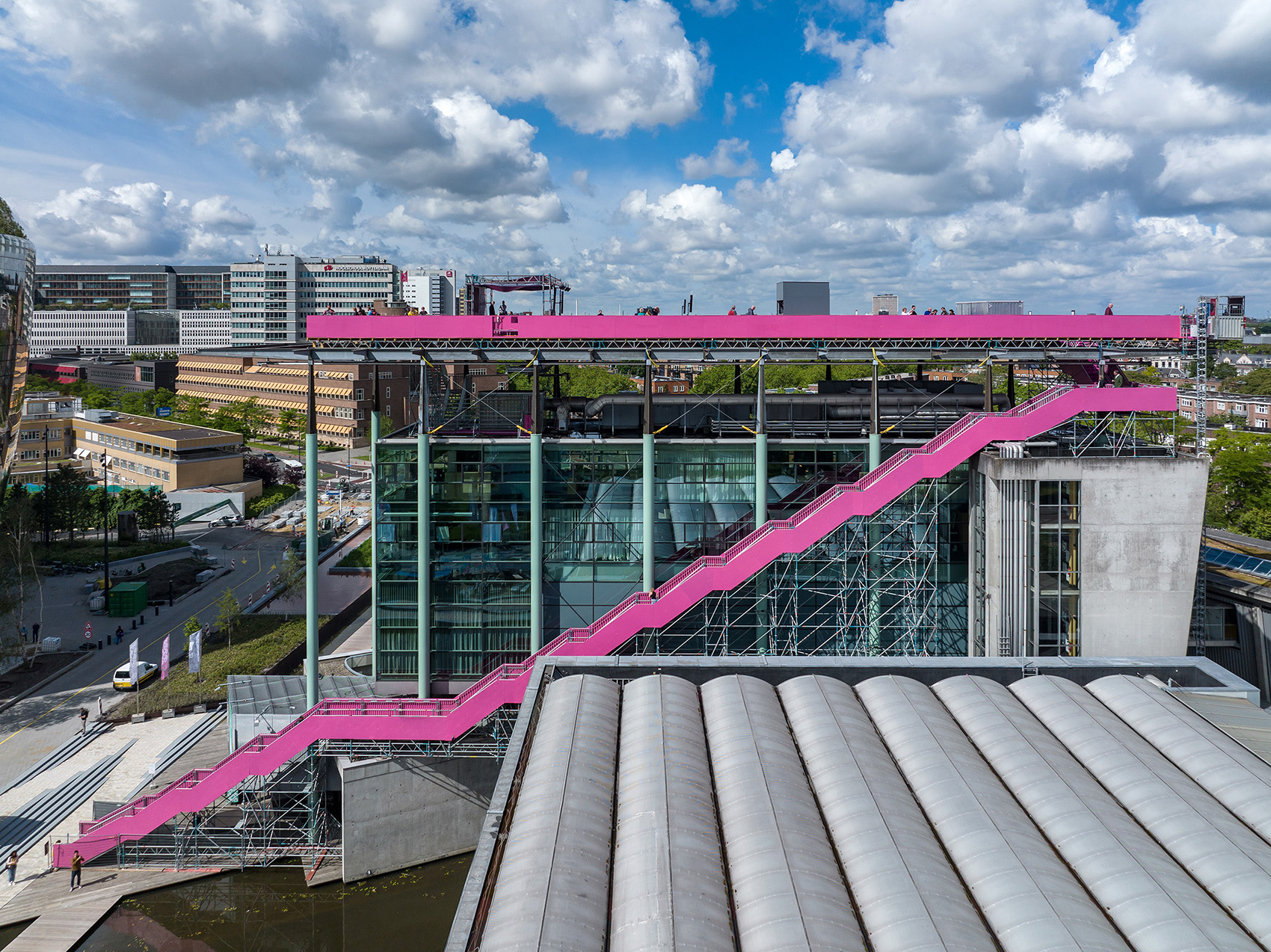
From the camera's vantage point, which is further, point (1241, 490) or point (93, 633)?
point (1241, 490)

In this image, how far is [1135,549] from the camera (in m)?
26.5

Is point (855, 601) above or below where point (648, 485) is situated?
below

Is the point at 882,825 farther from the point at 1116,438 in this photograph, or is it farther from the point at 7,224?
the point at 7,224

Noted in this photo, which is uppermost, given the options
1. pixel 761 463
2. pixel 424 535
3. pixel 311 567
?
pixel 761 463

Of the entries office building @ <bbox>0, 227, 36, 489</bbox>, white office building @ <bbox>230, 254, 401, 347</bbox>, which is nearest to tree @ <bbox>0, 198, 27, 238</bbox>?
office building @ <bbox>0, 227, 36, 489</bbox>

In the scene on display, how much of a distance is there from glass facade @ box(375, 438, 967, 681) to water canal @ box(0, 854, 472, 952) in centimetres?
722

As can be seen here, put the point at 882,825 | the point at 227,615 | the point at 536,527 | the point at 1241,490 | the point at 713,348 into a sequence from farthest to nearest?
the point at 1241,490, the point at 227,615, the point at 713,348, the point at 536,527, the point at 882,825

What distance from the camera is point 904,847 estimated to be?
1373 cm

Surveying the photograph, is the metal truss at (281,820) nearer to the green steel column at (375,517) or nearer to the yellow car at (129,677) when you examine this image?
the green steel column at (375,517)

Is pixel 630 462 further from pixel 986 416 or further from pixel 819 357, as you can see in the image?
pixel 986 416

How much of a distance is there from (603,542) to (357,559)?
3967cm

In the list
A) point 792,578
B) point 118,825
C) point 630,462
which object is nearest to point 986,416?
point 792,578

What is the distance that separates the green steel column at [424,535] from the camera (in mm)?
29531

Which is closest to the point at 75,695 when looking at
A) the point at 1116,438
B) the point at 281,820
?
the point at 281,820
